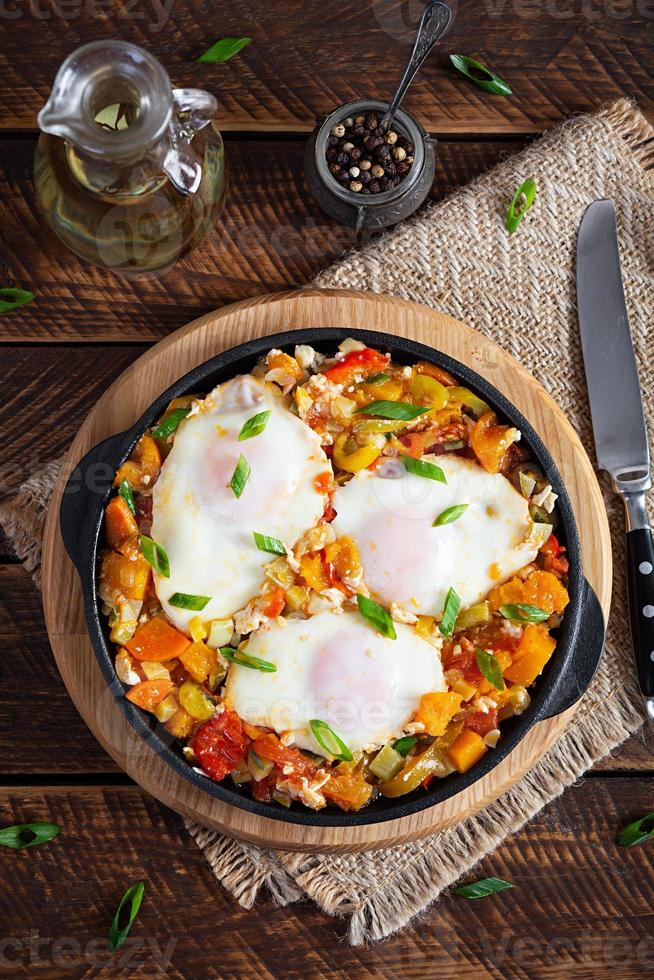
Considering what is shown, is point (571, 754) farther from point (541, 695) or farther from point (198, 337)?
point (198, 337)

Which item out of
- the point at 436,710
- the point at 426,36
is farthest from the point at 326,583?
the point at 426,36

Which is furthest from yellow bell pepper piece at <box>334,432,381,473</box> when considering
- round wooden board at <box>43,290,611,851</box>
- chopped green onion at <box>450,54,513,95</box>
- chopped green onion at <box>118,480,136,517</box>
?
chopped green onion at <box>450,54,513,95</box>

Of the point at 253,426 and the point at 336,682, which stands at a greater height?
the point at 253,426

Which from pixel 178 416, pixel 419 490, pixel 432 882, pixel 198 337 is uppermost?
pixel 198 337

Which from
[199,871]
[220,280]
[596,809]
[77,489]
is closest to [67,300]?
[220,280]

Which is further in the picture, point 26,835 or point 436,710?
point 26,835

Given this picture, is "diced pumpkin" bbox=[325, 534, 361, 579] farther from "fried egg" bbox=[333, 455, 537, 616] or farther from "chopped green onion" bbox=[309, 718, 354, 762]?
"chopped green onion" bbox=[309, 718, 354, 762]

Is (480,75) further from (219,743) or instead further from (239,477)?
(219,743)
